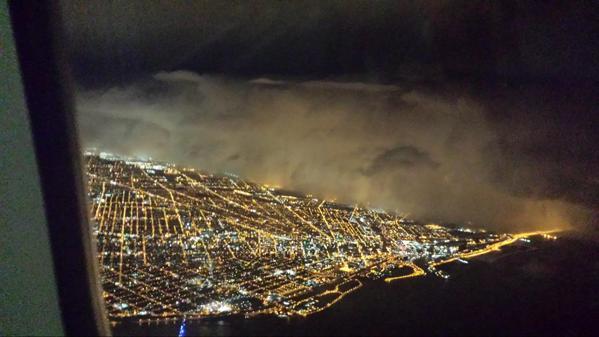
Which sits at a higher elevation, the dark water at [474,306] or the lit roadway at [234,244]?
the lit roadway at [234,244]

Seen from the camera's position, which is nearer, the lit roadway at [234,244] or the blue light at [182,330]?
the blue light at [182,330]

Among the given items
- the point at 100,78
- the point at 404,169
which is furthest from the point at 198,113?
the point at 404,169

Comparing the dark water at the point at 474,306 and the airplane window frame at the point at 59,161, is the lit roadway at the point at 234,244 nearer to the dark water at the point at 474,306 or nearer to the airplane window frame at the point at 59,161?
the dark water at the point at 474,306

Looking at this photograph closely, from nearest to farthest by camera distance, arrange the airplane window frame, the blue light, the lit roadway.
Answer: the airplane window frame, the blue light, the lit roadway

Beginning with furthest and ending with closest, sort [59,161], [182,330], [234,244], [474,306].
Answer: [234,244]
[474,306]
[182,330]
[59,161]

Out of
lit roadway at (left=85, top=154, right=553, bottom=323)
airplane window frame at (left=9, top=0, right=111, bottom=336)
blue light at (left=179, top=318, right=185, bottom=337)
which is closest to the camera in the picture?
airplane window frame at (left=9, top=0, right=111, bottom=336)

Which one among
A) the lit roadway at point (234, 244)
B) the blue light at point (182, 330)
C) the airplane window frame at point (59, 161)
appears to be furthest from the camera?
the lit roadway at point (234, 244)

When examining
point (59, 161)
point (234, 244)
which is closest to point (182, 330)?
point (234, 244)

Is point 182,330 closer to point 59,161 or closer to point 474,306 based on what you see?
point 59,161

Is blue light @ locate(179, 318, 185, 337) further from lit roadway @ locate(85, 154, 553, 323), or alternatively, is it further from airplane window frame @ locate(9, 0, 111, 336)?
airplane window frame @ locate(9, 0, 111, 336)
